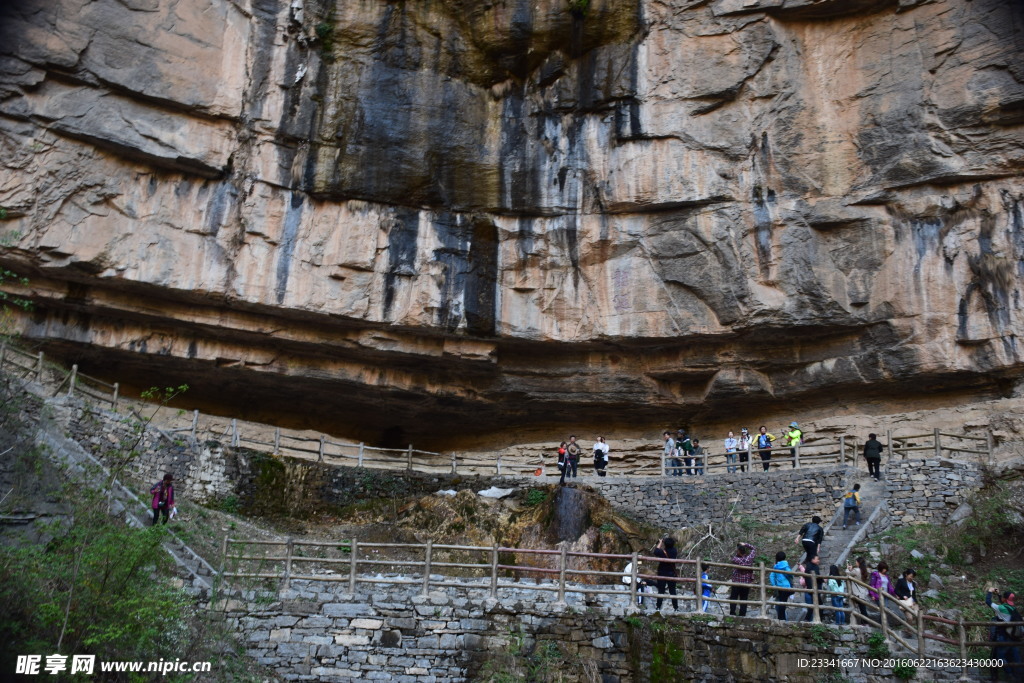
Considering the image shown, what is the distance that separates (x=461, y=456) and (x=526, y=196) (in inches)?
281

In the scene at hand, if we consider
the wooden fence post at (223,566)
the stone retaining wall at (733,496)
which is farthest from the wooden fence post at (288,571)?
the stone retaining wall at (733,496)

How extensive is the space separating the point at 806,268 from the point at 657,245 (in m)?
3.53

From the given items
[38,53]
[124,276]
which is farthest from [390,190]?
[38,53]

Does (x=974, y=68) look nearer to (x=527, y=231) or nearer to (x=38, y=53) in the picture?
(x=527, y=231)

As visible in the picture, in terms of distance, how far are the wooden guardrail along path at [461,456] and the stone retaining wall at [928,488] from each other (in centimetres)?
81

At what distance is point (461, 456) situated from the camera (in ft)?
79.5

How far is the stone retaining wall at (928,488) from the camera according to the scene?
1647 centimetres

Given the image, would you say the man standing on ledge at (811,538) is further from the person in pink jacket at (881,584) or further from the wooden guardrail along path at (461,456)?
the wooden guardrail along path at (461,456)

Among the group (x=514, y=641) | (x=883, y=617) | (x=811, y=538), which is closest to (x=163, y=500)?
(x=514, y=641)

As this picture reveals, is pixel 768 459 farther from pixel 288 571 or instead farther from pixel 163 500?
pixel 163 500

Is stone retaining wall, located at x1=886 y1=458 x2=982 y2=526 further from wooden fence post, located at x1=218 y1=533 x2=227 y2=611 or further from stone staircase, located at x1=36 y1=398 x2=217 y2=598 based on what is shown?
stone staircase, located at x1=36 y1=398 x2=217 y2=598

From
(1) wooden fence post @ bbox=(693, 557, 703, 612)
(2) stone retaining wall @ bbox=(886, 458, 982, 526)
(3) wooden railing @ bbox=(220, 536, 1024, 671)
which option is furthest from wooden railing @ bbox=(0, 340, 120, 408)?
(2) stone retaining wall @ bbox=(886, 458, 982, 526)

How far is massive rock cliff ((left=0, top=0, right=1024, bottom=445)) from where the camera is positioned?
19.9 metres

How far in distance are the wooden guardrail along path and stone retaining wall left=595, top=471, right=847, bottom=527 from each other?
0.51m
